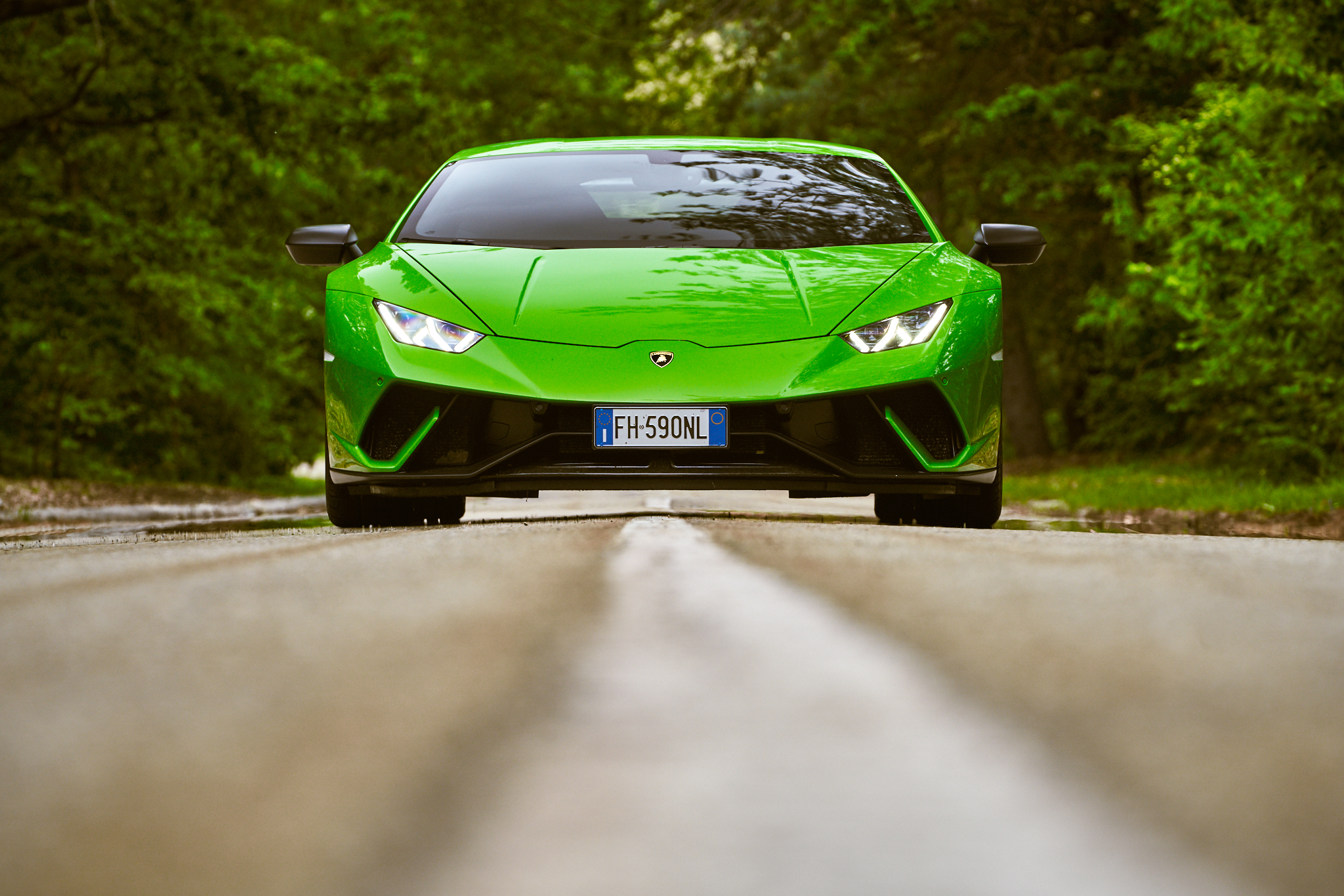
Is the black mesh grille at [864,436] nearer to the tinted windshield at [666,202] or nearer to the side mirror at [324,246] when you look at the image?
the tinted windshield at [666,202]

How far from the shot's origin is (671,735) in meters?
1.22

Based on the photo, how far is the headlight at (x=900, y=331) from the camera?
4676 millimetres

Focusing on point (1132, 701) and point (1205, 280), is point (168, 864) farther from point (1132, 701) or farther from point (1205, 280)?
point (1205, 280)

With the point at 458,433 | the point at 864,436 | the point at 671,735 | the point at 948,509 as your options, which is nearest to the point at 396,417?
the point at 458,433

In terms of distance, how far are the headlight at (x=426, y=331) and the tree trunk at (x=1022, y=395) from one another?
1986 cm

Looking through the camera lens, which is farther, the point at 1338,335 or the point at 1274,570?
the point at 1338,335

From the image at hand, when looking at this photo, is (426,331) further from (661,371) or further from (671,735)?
(671,735)

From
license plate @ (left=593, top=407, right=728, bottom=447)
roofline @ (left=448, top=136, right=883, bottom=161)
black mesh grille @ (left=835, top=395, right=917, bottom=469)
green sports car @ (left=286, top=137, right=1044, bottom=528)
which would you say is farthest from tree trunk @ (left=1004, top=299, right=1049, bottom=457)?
license plate @ (left=593, top=407, right=728, bottom=447)

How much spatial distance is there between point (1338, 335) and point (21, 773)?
12.0 metres

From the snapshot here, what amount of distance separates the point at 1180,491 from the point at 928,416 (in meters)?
7.53

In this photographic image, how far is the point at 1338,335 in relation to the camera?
11523mm

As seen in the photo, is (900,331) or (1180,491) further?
(1180,491)

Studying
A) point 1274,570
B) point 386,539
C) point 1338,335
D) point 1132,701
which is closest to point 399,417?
point 386,539

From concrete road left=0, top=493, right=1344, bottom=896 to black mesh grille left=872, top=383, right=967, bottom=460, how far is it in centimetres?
247
